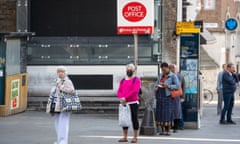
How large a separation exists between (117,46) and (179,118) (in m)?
6.18

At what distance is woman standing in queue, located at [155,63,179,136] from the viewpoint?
17.0 metres

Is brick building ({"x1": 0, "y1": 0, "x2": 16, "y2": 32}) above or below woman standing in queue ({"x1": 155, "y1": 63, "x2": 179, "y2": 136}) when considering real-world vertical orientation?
above

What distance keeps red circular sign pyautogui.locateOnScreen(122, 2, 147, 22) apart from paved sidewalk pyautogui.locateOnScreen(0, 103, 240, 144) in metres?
2.70

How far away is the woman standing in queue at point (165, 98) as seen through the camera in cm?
1703

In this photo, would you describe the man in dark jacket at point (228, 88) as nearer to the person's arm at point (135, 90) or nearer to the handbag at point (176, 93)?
the handbag at point (176, 93)

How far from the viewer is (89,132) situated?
17422mm

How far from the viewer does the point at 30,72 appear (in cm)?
2322

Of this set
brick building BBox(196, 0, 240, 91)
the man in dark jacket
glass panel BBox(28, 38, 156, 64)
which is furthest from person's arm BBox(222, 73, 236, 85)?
brick building BBox(196, 0, 240, 91)

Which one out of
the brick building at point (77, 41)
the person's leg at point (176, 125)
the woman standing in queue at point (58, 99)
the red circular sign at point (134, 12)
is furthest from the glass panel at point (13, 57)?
the woman standing in queue at point (58, 99)

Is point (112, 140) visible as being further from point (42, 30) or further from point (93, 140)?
point (42, 30)

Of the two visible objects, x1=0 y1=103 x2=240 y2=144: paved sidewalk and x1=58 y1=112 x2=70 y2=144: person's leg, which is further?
x1=0 y1=103 x2=240 y2=144: paved sidewalk

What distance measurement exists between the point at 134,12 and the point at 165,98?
2.62 metres

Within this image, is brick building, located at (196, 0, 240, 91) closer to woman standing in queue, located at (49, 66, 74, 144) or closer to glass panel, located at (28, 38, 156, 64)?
glass panel, located at (28, 38, 156, 64)

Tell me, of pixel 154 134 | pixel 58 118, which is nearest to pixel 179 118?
pixel 154 134
